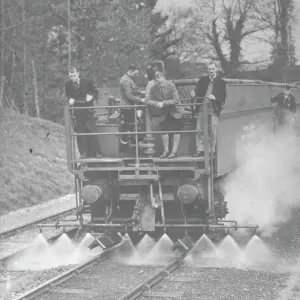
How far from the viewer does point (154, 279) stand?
27.3 ft

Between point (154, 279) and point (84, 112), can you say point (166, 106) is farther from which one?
point (154, 279)

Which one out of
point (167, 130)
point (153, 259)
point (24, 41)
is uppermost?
point (24, 41)

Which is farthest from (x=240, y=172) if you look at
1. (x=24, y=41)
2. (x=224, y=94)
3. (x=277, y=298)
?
(x=24, y=41)

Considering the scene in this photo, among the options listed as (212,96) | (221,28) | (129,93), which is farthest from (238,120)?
(221,28)

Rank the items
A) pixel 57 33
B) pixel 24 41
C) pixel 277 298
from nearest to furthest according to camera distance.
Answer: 1. pixel 277 298
2. pixel 24 41
3. pixel 57 33

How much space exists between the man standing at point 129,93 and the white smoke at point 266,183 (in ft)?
6.94

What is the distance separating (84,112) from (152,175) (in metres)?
1.62

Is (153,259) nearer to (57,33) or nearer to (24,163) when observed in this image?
(24,163)

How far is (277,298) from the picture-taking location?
7.39 m

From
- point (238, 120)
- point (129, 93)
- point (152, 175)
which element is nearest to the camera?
point (152, 175)

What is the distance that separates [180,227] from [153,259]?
2.31 ft

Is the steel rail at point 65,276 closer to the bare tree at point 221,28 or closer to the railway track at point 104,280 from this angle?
the railway track at point 104,280

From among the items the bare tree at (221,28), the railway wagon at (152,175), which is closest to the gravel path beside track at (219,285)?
the railway wagon at (152,175)

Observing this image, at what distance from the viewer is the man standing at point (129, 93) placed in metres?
10.1
